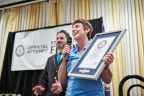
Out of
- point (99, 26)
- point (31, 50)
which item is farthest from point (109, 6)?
point (31, 50)

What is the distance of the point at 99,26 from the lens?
269 cm

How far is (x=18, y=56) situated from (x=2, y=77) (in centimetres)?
65

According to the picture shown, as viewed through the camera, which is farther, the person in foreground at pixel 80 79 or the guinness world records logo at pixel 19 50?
the guinness world records logo at pixel 19 50

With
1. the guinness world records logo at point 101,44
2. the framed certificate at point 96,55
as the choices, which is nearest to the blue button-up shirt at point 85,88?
the framed certificate at point 96,55

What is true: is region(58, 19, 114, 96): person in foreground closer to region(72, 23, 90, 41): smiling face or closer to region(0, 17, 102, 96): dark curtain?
region(72, 23, 90, 41): smiling face

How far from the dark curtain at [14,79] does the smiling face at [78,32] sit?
210 cm

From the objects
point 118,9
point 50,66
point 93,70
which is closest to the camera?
point 93,70

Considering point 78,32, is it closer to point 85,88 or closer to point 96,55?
point 96,55

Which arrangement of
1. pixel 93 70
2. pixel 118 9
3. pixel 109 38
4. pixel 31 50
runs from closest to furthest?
pixel 93 70
pixel 109 38
pixel 118 9
pixel 31 50

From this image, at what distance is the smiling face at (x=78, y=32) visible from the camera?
121 centimetres

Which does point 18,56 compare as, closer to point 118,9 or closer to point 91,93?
point 118,9

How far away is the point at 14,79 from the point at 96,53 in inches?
114

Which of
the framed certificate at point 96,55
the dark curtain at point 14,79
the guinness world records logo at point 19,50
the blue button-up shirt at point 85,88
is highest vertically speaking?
the guinness world records logo at point 19,50

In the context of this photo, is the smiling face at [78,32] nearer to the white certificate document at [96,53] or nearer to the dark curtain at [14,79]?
the white certificate document at [96,53]
